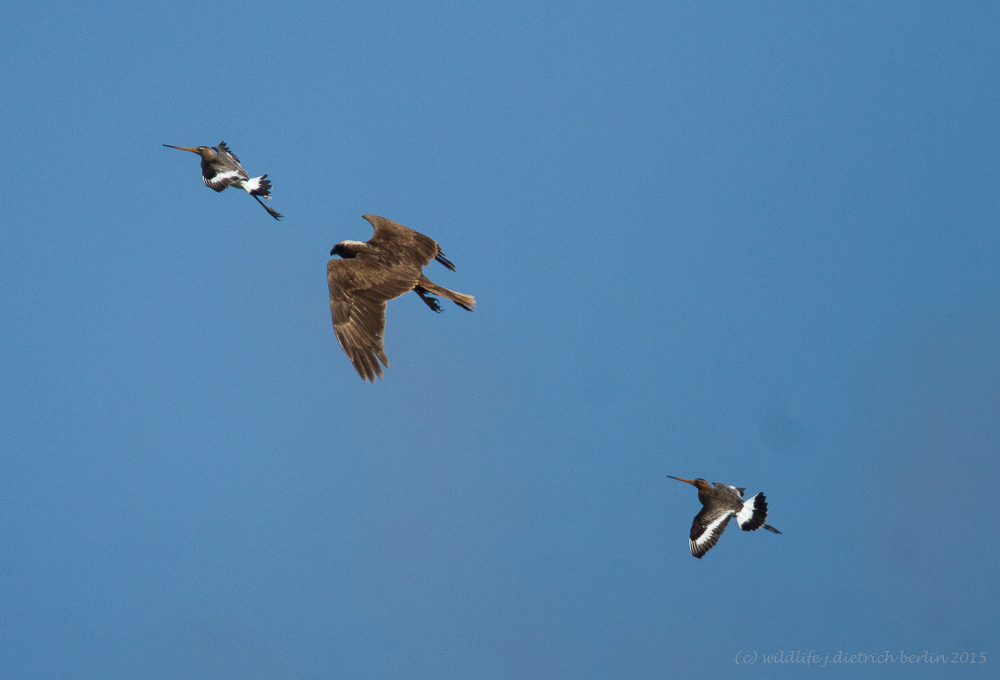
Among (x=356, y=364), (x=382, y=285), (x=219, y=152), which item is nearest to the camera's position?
(x=356, y=364)

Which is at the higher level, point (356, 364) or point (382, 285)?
point (382, 285)

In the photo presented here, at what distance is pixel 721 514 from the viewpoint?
2205cm

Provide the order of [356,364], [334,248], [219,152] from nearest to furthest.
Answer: [356,364]
[334,248]
[219,152]

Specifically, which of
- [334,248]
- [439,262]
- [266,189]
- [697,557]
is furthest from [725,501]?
[266,189]

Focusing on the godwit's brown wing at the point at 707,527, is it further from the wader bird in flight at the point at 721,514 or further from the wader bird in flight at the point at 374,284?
the wader bird in flight at the point at 374,284

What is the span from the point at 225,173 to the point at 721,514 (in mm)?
11021

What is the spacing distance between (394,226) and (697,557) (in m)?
8.29

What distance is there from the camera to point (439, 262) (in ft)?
74.4

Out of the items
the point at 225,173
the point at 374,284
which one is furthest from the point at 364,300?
the point at 225,173

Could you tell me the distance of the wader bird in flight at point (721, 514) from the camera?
21.6 meters

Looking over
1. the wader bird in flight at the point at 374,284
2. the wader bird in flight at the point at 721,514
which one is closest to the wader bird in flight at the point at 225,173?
the wader bird in flight at the point at 374,284

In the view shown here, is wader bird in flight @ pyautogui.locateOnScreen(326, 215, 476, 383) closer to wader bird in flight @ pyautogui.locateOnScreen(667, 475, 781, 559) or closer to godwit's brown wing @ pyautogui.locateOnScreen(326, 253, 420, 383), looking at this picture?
godwit's brown wing @ pyautogui.locateOnScreen(326, 253, 420, 383)

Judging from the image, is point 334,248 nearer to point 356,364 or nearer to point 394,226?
point 394,226

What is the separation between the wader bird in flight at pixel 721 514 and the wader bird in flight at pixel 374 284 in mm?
5588
